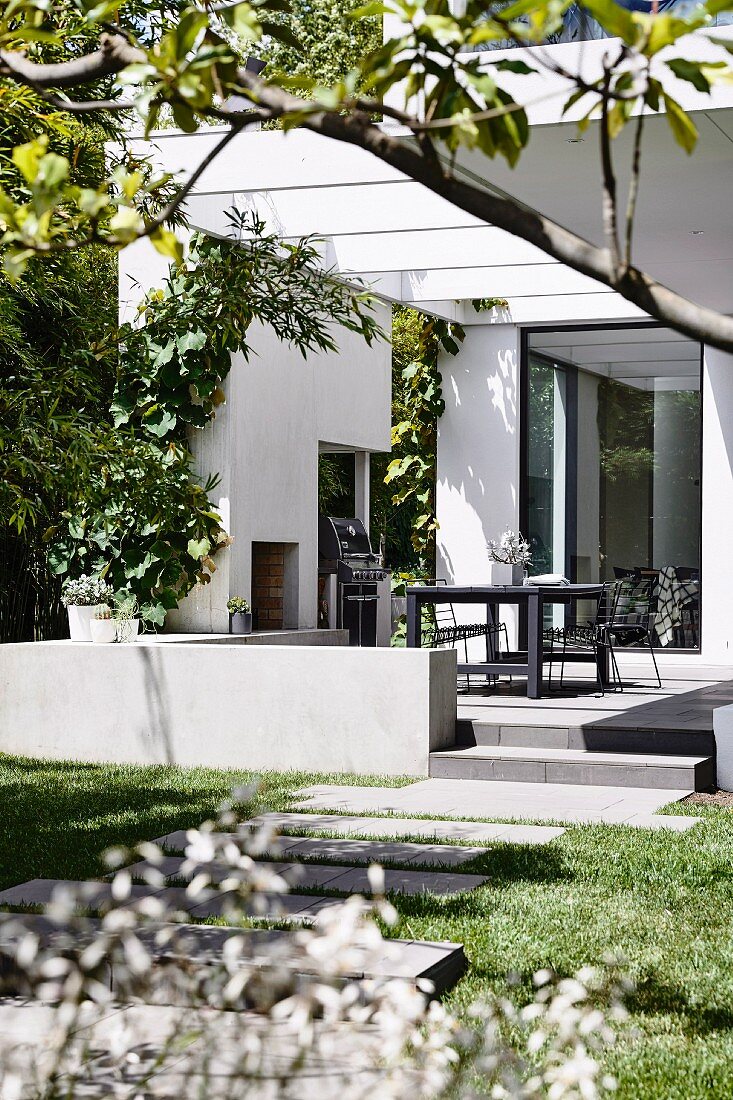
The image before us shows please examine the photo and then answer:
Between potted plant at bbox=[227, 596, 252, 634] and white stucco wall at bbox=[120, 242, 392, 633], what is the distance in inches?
2.3

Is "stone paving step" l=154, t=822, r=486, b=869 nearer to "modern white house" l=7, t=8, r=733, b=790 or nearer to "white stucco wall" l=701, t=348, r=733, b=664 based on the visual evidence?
"modern white house" l=7, t=8, r=733, b=790

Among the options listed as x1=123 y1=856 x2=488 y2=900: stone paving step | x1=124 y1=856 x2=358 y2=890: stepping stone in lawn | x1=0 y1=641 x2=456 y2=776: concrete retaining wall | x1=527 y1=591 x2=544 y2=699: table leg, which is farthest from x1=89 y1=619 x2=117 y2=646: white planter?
x1=123 y1=856 x2=488 y2=900: stone paving step

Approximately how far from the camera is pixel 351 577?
13344 millimetres

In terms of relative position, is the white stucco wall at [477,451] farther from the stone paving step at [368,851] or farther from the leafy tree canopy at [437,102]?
the leafy tree canopy at [437,102]

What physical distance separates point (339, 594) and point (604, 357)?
384 centimetres

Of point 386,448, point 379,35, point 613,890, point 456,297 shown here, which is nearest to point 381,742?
point 613,890

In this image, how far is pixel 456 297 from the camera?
Answer: 12516mm

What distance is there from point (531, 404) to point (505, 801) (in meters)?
7.61

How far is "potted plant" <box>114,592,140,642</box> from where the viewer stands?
10188mm

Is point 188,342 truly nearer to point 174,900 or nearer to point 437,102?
point 174,900

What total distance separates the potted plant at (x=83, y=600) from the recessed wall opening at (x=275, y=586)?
6.54ft

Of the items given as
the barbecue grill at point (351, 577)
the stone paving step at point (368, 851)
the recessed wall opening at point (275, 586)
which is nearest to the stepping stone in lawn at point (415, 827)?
the stone paving step at point (368, 851)

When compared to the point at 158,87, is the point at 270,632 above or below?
below

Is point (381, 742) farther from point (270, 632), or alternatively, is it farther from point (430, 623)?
point (430, 623)
